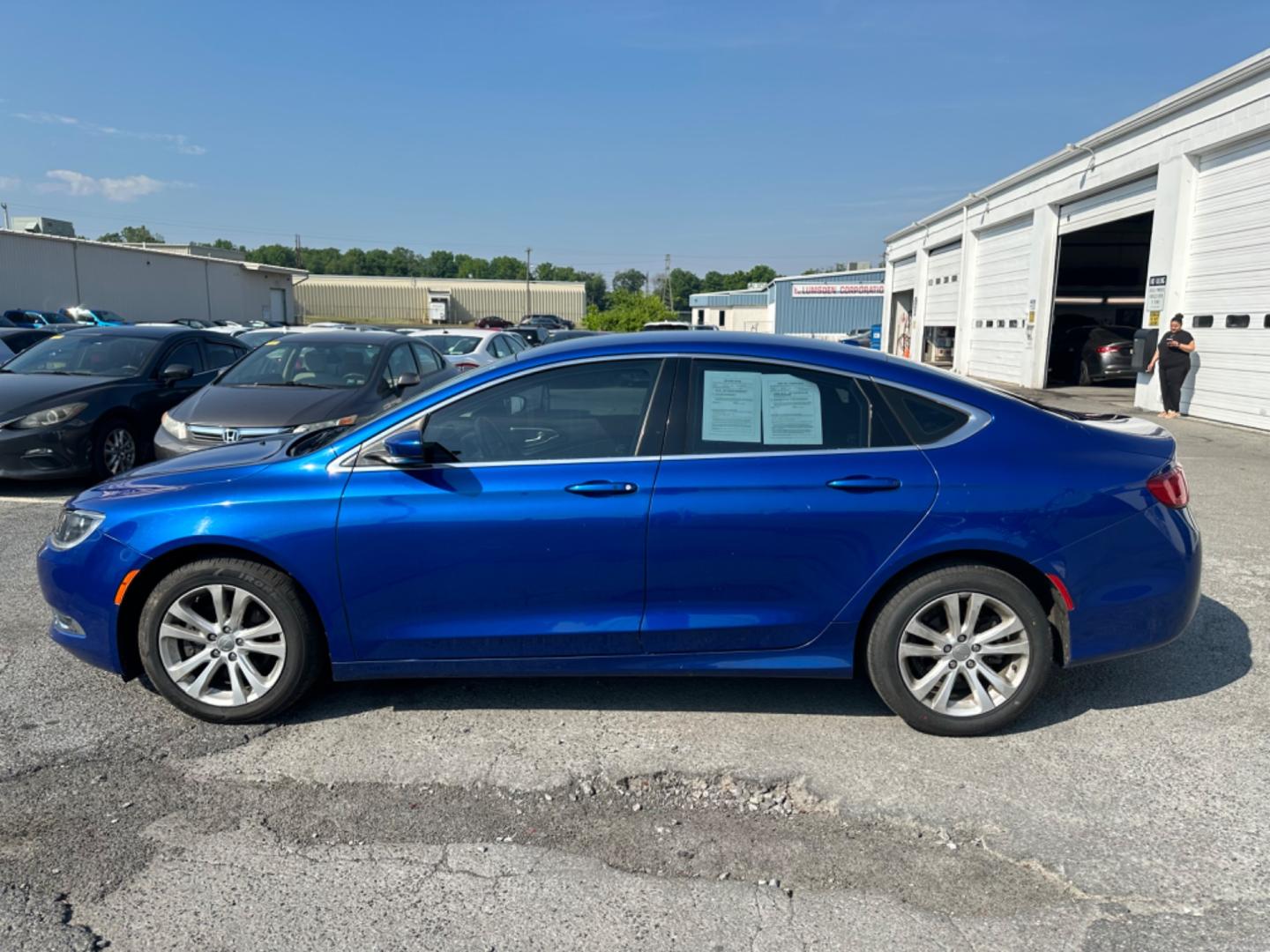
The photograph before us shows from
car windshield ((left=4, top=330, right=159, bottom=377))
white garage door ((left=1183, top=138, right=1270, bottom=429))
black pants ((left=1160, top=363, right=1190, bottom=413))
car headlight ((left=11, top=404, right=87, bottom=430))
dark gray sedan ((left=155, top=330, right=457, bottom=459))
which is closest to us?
dark gray sedan ((left=155, top=330, right=457, bottom=459))

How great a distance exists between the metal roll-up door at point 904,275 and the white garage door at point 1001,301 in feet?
25.2

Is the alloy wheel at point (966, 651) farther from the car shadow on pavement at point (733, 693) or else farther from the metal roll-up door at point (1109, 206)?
the metal roll-up door at point (1109, 206)

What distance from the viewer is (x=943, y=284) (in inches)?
1144

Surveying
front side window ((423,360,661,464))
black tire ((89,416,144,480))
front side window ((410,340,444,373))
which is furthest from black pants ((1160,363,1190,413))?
black tire ((89,416,144,480))

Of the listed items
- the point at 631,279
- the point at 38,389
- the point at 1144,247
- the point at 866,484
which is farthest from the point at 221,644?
the point at 631,279

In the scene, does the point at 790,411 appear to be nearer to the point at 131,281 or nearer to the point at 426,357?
the point at 426,357

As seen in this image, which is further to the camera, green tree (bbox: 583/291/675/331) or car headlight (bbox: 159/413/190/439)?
green tree (bbox: 583/291/675/331)

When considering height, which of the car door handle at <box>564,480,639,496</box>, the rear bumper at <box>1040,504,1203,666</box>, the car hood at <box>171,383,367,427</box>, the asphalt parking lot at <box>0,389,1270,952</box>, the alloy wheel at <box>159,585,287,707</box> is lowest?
the asphalt parking lot at <box>0,389,1270,952</box>

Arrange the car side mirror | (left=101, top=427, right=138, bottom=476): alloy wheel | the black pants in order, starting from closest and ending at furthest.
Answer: (left=101, top=427, right=138, bottom=476): alloy wheel < the car side mirror < the black pants

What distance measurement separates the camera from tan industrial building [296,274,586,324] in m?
94.1

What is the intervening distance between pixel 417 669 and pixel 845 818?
5.92 feet

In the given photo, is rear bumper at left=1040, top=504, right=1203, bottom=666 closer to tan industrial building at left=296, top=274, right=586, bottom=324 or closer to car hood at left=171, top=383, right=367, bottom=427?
car hood at left=171, top=383, right=367, bottom=427

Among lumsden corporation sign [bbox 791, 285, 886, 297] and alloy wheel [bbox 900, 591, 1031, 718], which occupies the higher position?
lumsden corporation sign [bbox 791, 285, 886, 297]

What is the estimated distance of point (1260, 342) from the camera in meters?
12.8
